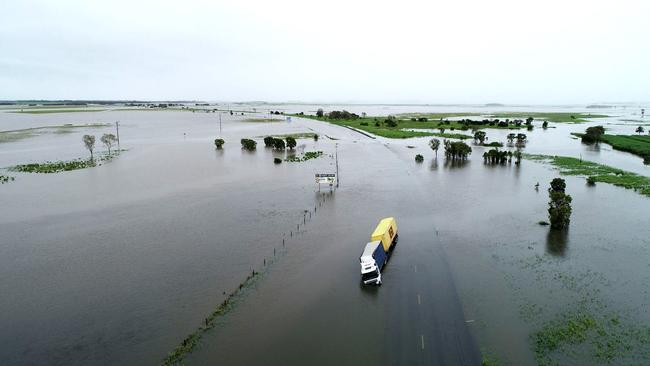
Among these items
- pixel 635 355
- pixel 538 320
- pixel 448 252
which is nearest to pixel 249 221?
pixel 448 252

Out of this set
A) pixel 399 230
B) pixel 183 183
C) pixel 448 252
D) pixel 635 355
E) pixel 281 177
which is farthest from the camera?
pixel 281 177

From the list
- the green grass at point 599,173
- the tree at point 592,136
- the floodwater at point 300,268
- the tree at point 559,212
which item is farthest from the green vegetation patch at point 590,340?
the tree at point 592,136

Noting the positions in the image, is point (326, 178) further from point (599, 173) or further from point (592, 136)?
point (592, 136)

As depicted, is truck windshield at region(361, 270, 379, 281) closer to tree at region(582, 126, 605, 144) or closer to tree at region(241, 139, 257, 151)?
tree at region(241, 139, 257, 151)

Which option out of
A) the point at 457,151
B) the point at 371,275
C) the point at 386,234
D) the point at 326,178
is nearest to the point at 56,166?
the point at 326,178

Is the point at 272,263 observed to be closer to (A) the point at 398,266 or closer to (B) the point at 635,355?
(A) the point at 398,266

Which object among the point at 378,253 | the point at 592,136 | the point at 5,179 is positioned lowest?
the point at 378,253
